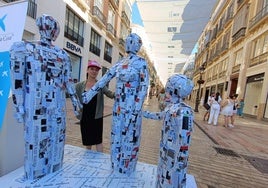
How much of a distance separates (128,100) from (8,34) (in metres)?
1.67

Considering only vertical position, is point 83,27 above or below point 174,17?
below

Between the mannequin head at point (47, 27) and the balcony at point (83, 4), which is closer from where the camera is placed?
the mannequin head at point (47, 27)

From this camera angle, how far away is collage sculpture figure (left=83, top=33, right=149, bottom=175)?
2258 millimetres

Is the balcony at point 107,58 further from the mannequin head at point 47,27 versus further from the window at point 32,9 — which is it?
the mannequin head at point 47,27

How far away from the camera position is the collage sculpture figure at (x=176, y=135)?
171 centimetres

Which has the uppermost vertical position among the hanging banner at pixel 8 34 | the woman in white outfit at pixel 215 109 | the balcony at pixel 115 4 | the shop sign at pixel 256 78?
the balcony at pixel 115 4

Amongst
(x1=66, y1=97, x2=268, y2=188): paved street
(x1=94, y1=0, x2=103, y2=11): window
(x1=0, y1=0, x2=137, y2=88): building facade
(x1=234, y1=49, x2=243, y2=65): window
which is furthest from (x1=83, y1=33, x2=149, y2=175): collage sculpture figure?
(x1=234, y1=49, x2=243, y2=65): window

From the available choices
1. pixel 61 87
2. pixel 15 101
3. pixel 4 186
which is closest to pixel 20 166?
pixel 4 186

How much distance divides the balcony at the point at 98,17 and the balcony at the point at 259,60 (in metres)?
13.2

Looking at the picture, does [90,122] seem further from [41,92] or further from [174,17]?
[174,17]

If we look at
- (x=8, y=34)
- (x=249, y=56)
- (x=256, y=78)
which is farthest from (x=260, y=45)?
(x=8, y=34)

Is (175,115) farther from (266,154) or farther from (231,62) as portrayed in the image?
(231,62)

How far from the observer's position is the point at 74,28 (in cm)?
1385

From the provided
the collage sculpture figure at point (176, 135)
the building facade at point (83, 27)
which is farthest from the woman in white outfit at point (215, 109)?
the building facade at point (83, 27)
